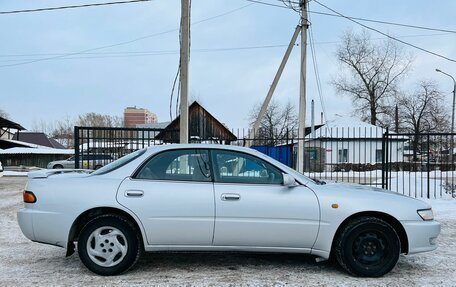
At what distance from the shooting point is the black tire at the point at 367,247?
4.17m

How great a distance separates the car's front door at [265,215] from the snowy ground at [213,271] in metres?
0.39

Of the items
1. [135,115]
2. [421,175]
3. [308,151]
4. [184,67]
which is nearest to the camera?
[184,67]

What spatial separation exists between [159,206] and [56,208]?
3.65ft

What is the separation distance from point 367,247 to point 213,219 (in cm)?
171

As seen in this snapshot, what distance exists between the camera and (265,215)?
4125 mm

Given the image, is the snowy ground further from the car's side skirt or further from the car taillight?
the car taillight

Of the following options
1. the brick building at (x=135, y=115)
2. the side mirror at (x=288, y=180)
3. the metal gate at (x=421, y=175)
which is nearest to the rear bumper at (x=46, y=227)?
the side mirror at (x=288, y=180)

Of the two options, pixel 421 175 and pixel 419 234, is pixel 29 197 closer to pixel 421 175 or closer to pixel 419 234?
pixel 419 234

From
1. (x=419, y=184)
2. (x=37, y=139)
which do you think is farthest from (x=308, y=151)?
(x=37, y=139)

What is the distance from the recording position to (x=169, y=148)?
4.48 metres

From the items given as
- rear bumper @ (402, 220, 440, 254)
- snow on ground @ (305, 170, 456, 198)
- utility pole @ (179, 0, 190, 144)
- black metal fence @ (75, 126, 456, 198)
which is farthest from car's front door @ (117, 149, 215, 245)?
snow on ground @ (305, 170, 456, 198)

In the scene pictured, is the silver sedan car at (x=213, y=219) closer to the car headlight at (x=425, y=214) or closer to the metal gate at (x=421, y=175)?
the car headlight at (x=425, y=214)

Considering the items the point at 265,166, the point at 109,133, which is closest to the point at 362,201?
the point at 265,166

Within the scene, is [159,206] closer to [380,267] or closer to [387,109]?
[380,267]
